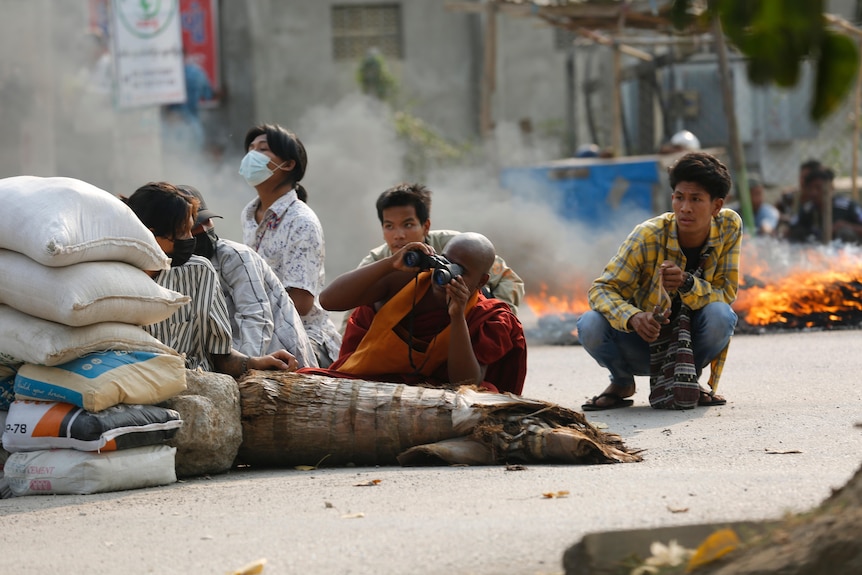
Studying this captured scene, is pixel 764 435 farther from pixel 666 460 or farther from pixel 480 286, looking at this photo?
pixel 480 286

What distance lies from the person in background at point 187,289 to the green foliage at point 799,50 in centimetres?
318

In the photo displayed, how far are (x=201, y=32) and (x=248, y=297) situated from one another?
18.3 meters

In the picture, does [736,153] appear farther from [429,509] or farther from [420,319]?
[429,509]

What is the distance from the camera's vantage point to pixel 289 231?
621cm

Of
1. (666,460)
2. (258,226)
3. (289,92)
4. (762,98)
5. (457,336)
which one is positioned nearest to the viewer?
(666,460)

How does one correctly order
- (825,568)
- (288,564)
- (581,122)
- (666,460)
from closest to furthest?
1. (825,568)
2. (288,564)
3. (666,460)
4. (581,122)

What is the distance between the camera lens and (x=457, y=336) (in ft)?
15.9

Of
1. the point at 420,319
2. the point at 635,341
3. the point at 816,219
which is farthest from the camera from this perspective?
the point at 816,219

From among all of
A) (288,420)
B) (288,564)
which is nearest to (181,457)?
(288,420)

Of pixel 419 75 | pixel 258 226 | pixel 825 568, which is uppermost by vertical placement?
pixel 419 75

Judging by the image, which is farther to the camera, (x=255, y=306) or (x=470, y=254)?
(x=255, y=306)

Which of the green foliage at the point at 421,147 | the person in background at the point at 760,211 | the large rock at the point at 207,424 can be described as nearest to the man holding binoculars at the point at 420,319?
the large rock at the point at 207,424

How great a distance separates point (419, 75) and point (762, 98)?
8.92 m

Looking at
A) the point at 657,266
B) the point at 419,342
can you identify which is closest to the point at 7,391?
the point at 419,342
